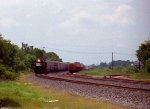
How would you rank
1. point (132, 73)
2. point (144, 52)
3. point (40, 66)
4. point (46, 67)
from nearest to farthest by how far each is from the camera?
point (132, 73) → point (144, 52) → point (40, 66) → point (46, 67)

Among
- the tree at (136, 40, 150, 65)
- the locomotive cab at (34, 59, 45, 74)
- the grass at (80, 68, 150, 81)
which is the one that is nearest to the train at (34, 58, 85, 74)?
the locomotive cab at (34, 59, 45, 74)

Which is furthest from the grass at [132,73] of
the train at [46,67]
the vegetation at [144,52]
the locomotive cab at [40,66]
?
the locomotive cab at [40,66]

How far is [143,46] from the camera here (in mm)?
62844

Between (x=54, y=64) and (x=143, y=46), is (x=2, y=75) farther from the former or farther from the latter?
(x=54, y=64)

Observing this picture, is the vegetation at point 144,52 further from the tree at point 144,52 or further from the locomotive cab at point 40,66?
the locomotive cab at point 40,66

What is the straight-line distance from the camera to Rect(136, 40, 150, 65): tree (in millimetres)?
60906

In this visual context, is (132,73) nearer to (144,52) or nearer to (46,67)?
(144,52)

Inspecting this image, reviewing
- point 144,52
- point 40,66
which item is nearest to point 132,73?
point 144,52

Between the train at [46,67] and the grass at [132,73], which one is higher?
the train at [46,67]

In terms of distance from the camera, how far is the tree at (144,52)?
2398 inches

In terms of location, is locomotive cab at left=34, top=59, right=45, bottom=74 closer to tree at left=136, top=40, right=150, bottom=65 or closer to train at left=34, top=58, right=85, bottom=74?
train at left=34, top=58, right=85, bottom=74

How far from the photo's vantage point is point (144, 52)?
6156 centimetres

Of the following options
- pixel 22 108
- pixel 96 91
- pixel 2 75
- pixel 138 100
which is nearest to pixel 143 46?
pixel 2 75

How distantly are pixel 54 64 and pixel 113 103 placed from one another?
175 feet
